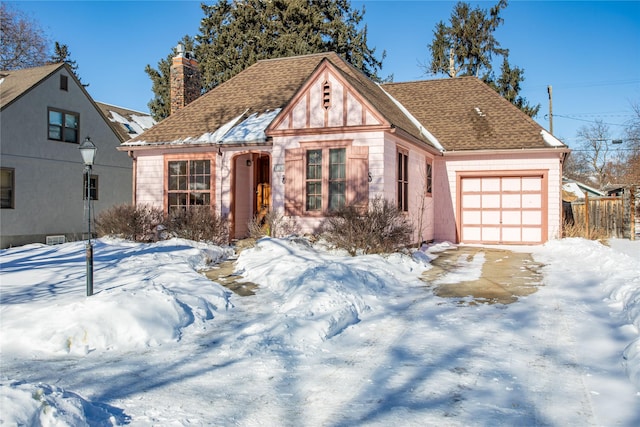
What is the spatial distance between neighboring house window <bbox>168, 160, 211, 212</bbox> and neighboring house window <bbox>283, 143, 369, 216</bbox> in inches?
127

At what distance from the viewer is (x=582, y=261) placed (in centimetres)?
1185

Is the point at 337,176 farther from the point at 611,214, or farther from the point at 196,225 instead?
the point at 611,214

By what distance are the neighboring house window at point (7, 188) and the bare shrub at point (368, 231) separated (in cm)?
1456

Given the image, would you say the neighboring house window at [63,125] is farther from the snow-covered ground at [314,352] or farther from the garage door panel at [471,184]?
the garage door panel at [471,184]

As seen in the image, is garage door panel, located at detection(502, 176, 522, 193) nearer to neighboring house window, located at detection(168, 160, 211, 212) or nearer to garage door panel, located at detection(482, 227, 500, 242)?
garage door panel, located at detection(482, 227, 500, 242)

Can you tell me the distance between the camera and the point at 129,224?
1478cm

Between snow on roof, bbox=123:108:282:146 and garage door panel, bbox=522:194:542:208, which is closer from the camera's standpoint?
snow on roof, bbox=123:108:282:146

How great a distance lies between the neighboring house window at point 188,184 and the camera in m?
16.1

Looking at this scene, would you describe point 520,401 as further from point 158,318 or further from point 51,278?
point 51,278

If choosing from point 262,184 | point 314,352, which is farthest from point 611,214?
point 314,352

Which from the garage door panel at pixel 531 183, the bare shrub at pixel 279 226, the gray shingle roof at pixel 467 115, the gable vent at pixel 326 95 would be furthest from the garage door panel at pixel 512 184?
the bare shrub at pixel 279 226

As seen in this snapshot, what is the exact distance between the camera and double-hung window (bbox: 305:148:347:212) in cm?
1365

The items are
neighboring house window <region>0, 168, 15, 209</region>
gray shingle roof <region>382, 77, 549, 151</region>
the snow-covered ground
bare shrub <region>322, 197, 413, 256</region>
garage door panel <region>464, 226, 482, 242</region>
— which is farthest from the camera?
neighboring house window <region>0, 168, 15, 209</region>

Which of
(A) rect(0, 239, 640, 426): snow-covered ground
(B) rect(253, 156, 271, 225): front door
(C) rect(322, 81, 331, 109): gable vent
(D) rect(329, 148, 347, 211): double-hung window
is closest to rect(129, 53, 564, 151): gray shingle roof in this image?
(B) rect(253, 156, 271, 225): front door
